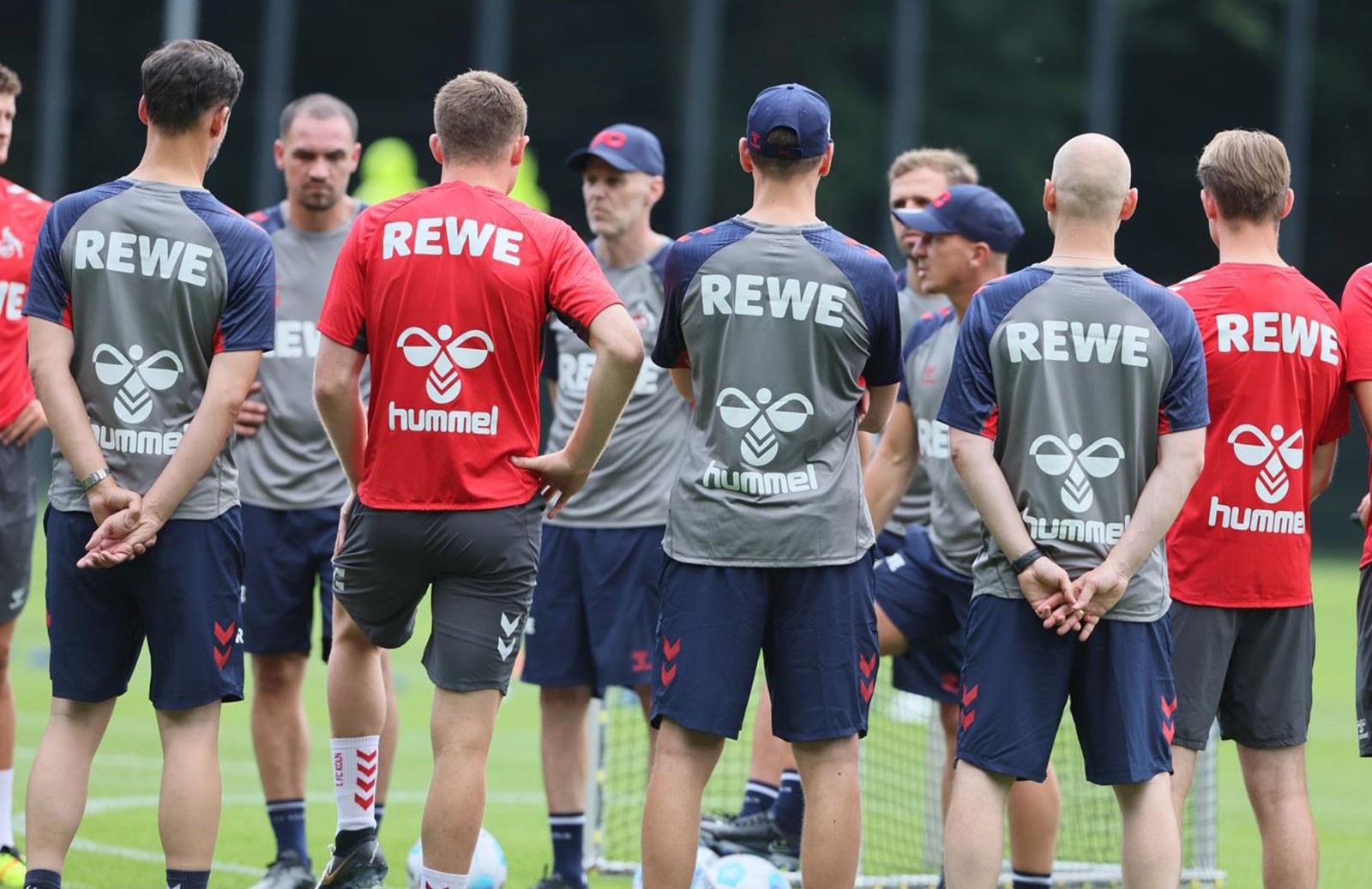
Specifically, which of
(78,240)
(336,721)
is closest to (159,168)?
(78,240)

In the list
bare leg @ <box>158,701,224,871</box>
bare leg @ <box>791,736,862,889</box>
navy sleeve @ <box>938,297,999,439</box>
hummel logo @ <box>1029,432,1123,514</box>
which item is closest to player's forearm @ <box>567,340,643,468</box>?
navy sleeve @ <box>938,297,999,439</box>

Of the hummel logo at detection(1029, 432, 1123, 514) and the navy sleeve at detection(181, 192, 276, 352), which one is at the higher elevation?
the navy sleeve at detection(181, 192, 276, 352)

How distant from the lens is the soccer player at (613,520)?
280 inches

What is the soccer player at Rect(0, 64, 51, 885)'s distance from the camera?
22.5ft

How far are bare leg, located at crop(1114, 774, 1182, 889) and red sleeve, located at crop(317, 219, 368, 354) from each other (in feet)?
8.48

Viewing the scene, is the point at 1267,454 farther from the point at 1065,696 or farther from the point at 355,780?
the point at 355,780

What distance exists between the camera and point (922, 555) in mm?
6848

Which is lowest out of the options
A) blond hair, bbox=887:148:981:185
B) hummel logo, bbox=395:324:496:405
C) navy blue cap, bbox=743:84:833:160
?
hummel logo, bbox=395:324:496:405

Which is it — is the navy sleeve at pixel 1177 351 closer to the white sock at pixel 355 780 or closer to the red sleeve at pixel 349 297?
the red sleeve at pixel 349 297

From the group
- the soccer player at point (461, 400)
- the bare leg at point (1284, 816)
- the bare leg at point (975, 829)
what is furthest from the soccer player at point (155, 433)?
the bare leg at point (1284, 816)

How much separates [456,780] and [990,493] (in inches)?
69.2

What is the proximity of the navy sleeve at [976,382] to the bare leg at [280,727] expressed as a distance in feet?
9.80

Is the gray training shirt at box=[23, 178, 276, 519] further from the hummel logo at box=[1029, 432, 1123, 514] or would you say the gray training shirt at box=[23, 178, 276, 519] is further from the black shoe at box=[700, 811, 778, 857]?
the black shoe at box=[700, 811, 778, 857]

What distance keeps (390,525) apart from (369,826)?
133 cm
